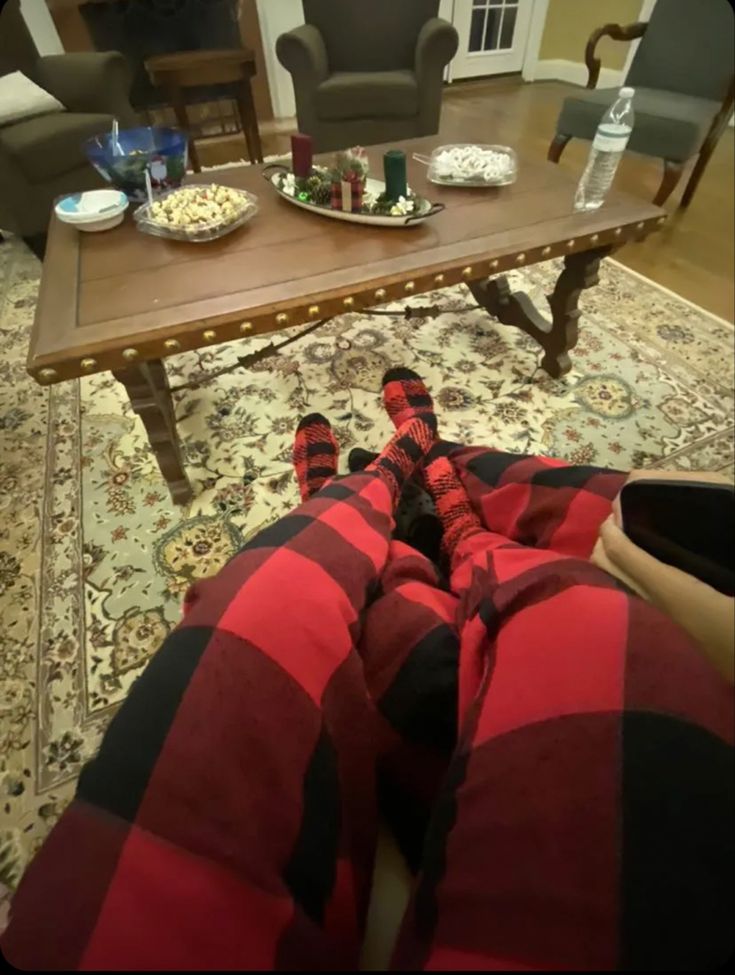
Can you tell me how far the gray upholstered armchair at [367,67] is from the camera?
2.08 m

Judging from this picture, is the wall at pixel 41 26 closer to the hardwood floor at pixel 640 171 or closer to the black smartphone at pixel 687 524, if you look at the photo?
the hardwood floor at pixel 640 171

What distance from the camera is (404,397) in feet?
4.10

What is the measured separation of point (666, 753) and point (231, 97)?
3.19m

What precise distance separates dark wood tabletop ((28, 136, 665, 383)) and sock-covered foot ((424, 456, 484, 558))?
1.10 ft

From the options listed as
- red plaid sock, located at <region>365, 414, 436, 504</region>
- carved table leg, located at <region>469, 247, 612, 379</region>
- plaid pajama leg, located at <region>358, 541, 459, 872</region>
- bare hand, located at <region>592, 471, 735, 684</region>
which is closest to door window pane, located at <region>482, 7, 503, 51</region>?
carved table leg, located at <region>469, 247, 612, 379</region>

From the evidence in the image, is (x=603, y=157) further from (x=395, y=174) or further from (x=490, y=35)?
(x=490, y=35)

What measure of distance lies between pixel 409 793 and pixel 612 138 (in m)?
1.25

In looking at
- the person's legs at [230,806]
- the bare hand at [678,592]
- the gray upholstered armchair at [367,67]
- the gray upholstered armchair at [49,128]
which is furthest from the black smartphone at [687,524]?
the gray upholstered armchair at [367,67]

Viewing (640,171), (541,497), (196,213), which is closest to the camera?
(541,497)

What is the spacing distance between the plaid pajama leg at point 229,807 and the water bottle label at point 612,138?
1088mm

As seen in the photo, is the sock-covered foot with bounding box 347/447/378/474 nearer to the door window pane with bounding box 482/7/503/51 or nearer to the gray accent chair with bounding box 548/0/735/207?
the gray accent chair with bounding box 548/0/735/207

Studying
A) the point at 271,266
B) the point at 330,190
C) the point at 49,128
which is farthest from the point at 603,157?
the point at 49,128

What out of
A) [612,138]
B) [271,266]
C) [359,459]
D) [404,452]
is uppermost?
[612,138]

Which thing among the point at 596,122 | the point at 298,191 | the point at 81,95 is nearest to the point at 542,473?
the point at 298,191
